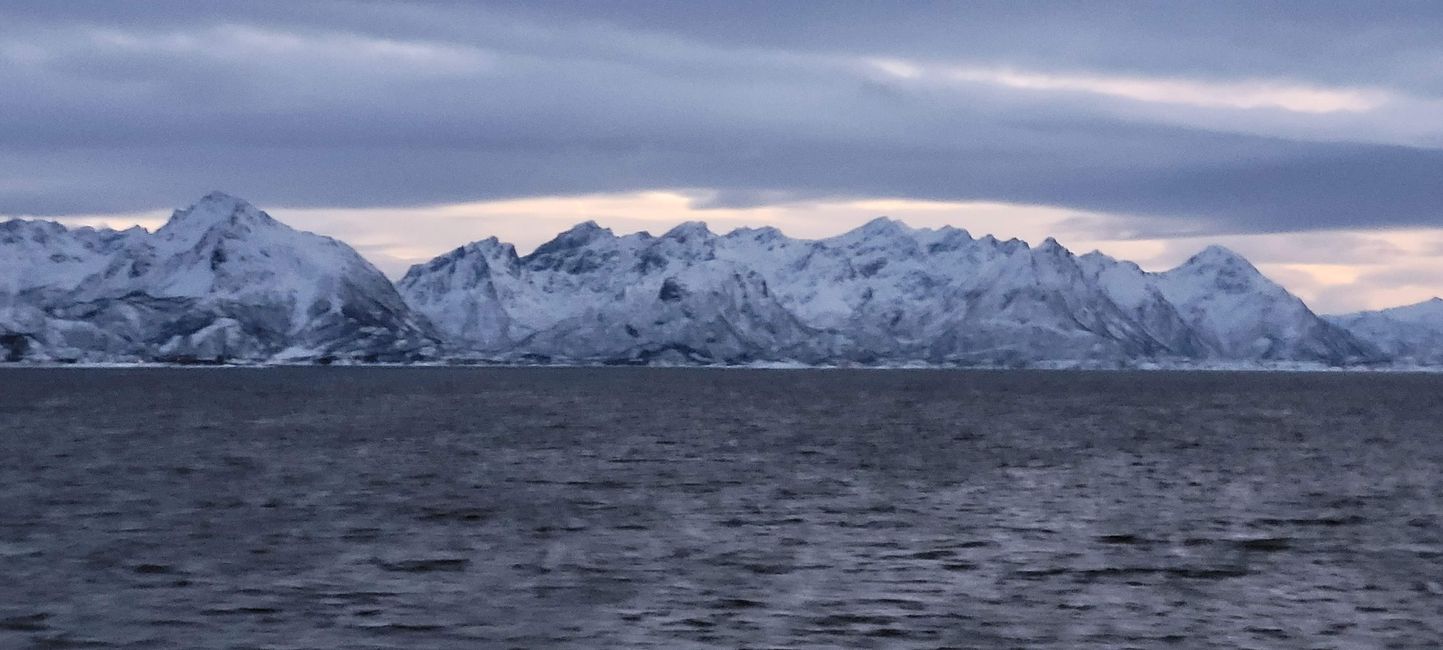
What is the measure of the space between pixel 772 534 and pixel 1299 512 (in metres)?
24.1

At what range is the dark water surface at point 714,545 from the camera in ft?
133

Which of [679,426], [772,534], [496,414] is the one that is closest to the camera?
[772,534]

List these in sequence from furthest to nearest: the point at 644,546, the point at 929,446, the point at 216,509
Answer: the point at 929,446 → the point at 216,509 → the point at 644,546

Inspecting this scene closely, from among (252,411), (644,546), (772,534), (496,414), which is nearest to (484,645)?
(644,546)

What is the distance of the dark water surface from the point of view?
40.5 metres

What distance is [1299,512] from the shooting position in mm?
68500

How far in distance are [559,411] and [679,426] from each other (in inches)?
1495

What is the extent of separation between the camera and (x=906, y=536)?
58625 millimetres

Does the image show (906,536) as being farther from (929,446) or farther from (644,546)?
(929,446)

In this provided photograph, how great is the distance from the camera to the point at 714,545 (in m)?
55.9

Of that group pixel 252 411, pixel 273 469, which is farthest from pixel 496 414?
pixel 273 469

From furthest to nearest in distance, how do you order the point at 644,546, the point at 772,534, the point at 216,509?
the point at 216,509 → the point at 772,534 → the point at 644,546

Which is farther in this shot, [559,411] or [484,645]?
[559,411]

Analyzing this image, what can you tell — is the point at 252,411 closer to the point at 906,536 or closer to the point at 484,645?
the point at 906,536
